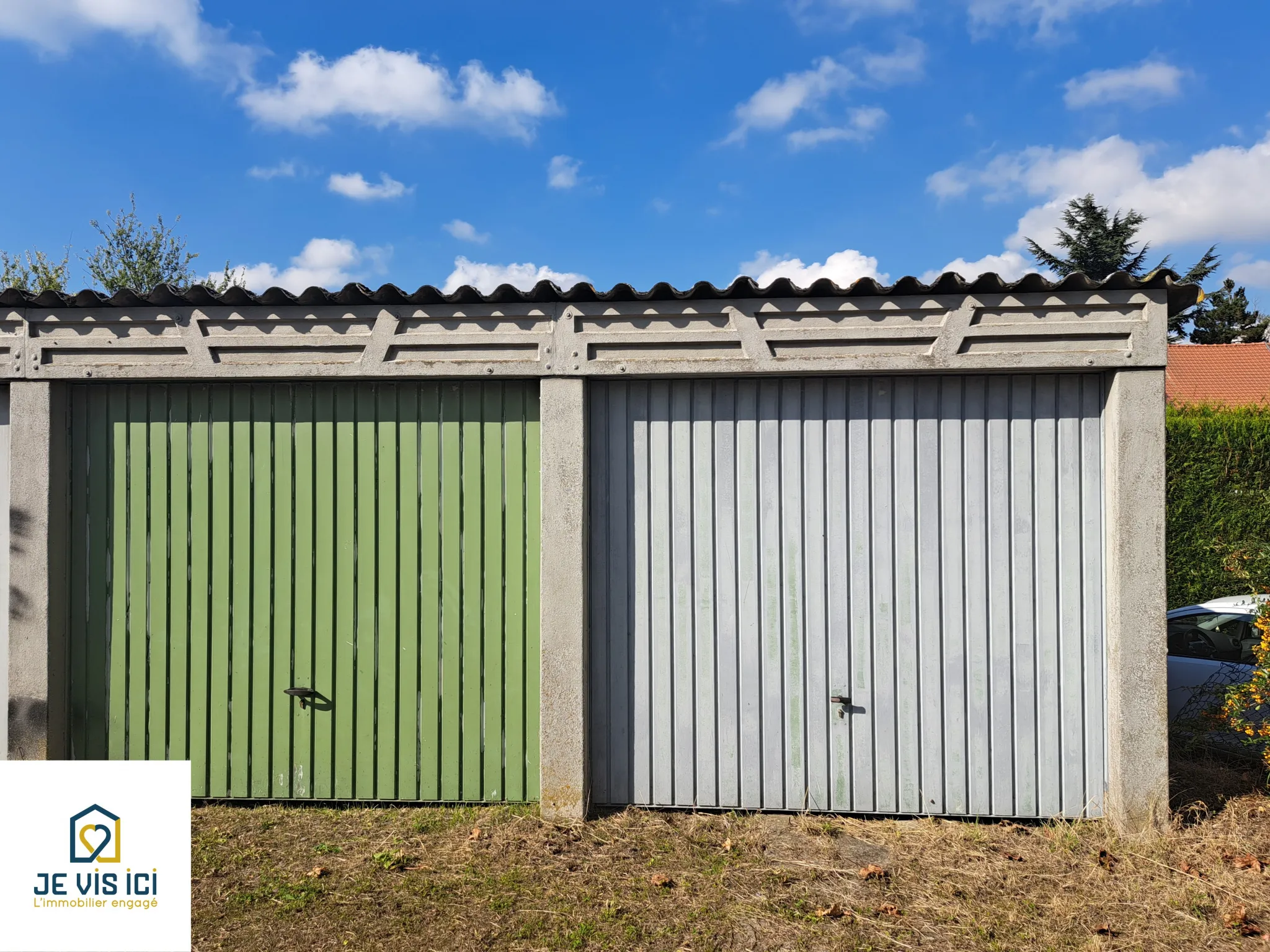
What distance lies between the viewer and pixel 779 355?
4191 millimetres

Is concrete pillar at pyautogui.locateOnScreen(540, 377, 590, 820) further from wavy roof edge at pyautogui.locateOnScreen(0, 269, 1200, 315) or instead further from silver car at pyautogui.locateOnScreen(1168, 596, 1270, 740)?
silver car at pyautogui.locateOnScreen(1168, 596, 1270, 740)

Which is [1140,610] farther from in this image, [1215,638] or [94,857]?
Answer: [94,857]

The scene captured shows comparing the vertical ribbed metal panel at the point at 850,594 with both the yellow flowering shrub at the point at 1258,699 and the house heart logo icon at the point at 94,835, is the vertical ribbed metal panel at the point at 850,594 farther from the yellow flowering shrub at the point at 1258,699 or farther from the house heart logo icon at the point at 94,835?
the house heart logo icon at the point at 94,835

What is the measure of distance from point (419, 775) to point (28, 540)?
9.58ft

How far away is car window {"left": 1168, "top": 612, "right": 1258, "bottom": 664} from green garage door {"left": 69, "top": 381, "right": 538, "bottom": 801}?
4.83m

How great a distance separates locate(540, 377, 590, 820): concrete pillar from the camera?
162 inches

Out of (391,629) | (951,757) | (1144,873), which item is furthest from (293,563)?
(1144,873)

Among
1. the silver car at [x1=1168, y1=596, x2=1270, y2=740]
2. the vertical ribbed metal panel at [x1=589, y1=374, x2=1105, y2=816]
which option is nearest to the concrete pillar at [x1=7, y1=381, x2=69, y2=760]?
the vertical ribbed metal panel at [x1=589, y1=374, x2=1105, y2=816]

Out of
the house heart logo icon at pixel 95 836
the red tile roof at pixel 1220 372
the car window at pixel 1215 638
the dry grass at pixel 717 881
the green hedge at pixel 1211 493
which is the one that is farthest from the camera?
the red tile roof at pixel 1220 372

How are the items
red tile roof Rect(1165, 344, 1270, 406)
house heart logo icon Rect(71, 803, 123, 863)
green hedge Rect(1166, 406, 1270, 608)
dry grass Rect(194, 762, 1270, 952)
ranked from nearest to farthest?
dry grass Rect(194, 762, 1270, 952) < house heart logo icon Rect(71, 803, 123, 863) < green hedge Rect(1166, 406, 1270, 608) < red tile roof Rect(1165, 344, 1270, 406)

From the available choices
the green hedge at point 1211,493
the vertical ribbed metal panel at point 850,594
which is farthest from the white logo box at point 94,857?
the green hedge at point 1211,493

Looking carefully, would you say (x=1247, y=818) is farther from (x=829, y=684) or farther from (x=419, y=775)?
(x=419, y=775)

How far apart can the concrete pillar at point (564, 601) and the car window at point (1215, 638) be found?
448cm

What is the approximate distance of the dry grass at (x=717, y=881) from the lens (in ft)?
10.1
